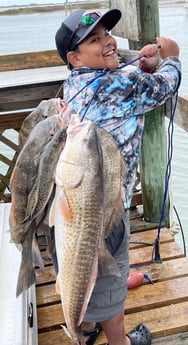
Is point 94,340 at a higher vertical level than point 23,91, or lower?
lower

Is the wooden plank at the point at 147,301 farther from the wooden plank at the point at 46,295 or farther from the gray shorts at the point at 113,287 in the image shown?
the gray shorts at the point at 113,287

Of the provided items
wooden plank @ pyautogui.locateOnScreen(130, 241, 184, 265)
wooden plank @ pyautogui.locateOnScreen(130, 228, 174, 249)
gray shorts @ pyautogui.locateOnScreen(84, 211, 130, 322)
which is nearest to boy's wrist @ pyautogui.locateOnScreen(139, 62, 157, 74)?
gray shorts @ pyautogui.locateOnScreen(84, 211, 130, 322)

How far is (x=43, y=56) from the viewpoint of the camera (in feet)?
11.7

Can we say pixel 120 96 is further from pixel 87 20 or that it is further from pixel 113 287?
pixel 113 287

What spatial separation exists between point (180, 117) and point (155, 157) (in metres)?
0.95

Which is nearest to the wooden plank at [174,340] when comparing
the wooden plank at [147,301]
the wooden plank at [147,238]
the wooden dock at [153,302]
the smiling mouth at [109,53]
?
the wooden dock at [153,302]

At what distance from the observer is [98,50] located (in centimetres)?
165

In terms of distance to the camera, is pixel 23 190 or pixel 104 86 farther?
pixel 104 86

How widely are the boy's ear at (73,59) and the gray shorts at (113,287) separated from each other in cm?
58

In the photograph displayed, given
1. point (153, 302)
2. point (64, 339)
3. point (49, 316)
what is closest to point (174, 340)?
point (153, 302)

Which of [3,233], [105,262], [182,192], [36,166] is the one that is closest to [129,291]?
[3,233]

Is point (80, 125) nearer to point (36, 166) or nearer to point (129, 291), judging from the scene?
point (36, 166)

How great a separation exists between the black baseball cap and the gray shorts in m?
0.65

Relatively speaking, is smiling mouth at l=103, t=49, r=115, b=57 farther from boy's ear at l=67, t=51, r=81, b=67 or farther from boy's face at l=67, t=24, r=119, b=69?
boy's ear at l=67, t=51, r=81, b=67
